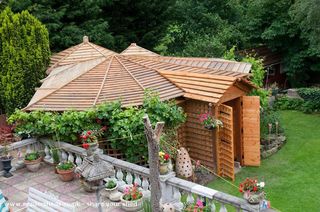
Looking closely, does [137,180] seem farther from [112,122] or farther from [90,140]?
[112,122]

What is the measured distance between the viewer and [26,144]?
36.3 feet

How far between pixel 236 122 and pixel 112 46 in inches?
395

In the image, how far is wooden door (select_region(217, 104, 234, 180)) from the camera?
12.2m

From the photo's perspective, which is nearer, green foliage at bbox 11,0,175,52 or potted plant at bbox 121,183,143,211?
potted plant at bbox 121,183,143,211

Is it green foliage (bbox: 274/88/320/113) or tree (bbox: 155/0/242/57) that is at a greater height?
tree (bbox: 155/0/242/57)

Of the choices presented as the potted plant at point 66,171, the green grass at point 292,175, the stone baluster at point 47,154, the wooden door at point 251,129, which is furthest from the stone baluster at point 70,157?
Result: the wooden door at point 251,129

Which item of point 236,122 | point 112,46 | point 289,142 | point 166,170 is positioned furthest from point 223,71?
point 112,46

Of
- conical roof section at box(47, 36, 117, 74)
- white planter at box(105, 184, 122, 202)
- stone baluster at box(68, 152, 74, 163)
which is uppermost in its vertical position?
conical roof section at box(47, 36, 117, 74)

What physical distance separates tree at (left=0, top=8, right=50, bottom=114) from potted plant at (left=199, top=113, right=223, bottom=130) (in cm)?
620

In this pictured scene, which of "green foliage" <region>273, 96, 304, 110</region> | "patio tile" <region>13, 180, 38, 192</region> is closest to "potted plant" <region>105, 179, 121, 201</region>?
"patio tile" <region>13, 180, 38, 192</region>

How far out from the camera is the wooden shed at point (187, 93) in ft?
39.2

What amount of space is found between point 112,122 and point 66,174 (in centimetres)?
186

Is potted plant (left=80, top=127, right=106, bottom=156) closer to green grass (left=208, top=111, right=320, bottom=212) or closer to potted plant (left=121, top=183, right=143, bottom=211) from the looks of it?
potted plant (left=121, top=183, right=143, bottom=211)

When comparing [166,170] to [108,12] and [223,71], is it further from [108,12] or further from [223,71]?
[108,12]
